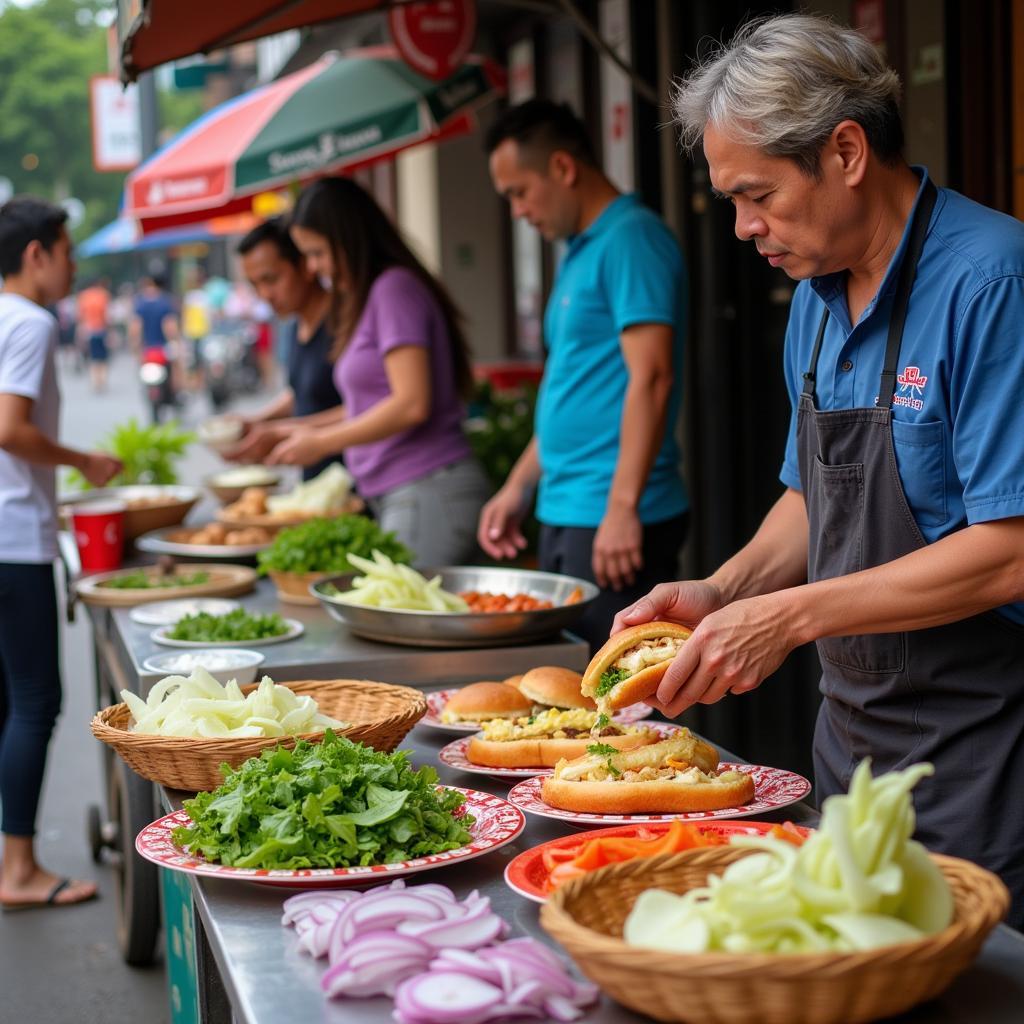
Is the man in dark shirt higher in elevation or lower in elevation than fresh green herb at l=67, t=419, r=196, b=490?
higher

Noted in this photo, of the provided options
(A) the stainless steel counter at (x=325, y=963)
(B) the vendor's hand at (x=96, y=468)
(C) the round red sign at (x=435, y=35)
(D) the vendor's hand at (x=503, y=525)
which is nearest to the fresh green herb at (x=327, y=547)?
(D) the vendor's hand at (x=503, y=525)

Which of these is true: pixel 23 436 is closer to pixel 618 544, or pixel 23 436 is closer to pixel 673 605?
pixel 618 544

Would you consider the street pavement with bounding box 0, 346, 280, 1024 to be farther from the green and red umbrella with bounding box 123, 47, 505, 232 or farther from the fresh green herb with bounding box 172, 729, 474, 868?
the green and red umbrella with bounding box 123, 47, 505, 232

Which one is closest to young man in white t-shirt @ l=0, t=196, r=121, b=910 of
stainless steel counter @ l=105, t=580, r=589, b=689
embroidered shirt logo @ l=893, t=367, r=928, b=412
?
stainless steel counter @ l=105, t=580, r=589, b=689

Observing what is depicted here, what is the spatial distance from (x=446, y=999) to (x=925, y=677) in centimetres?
108

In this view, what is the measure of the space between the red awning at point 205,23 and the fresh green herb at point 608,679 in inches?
92.0

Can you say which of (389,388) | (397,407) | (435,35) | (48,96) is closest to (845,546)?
(397,407)

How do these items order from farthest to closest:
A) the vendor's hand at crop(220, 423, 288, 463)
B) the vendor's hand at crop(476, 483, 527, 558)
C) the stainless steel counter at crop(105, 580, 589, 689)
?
the vendor's hand at crop(220, 423, 288, 463) → the vendor's hand at crop(476, 483, 527, 558) → the stainless steel counter at crop(105, 580, 589, 689)

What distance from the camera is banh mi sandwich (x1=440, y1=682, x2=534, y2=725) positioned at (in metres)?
2.95

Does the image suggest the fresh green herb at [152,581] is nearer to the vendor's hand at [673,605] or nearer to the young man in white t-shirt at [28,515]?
the young man in white t-shirt at [28,515]

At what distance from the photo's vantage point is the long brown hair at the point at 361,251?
5070 millimetres

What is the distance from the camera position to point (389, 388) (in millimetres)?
5117

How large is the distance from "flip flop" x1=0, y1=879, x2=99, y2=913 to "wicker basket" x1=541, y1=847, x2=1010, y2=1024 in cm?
412

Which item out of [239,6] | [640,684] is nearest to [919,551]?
[640,684]
